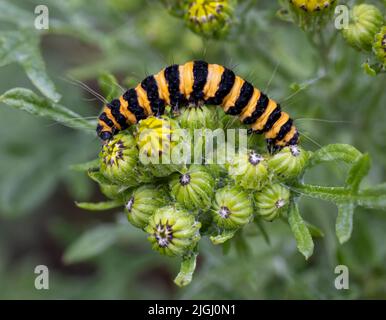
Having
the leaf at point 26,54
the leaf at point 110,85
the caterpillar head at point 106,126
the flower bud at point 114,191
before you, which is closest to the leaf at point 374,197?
the flower bud at point 114,191

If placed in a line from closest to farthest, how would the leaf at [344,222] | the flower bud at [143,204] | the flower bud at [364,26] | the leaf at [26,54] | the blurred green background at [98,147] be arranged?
1. the leaf at [344,222]
2. the flower bud at [143,204]
3. the flower bud at [364,26]
4. the leaf at [26,54]
5. the blurred green background at [98,147]

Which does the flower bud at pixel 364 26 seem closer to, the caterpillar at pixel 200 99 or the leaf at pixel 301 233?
the caterpillar at pixel 200 99

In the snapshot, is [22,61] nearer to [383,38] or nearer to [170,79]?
[170,79]

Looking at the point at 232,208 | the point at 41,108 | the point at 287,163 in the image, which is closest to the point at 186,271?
the point at 232,208

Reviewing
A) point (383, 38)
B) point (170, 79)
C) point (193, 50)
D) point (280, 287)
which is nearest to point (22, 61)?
point (170, 79)

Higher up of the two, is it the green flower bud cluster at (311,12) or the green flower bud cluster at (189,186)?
the green flower bud cluster at (311,12)

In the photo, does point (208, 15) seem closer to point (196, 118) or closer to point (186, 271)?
point (196, 118)

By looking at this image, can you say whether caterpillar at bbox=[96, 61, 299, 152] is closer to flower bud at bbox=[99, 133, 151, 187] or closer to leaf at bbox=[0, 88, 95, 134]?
flower bud at bbox=[99, 133, 151, 187]

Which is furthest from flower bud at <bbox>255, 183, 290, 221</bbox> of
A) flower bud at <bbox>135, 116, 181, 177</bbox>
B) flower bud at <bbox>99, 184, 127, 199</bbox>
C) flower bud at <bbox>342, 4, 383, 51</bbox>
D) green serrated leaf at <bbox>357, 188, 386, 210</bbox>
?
flower bud at <bbox>342, 4, 383, 51</bbox>
